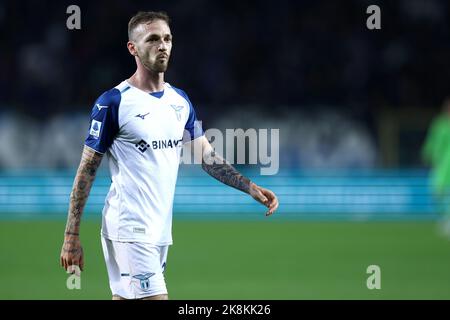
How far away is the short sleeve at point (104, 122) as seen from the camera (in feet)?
20.1

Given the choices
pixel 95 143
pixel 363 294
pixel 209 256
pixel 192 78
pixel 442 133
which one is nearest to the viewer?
pixel 95 143

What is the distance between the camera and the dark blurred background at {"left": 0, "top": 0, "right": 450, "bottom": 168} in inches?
766

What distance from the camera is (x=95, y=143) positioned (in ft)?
20.2

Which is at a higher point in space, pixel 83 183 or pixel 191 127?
pixel 191 127

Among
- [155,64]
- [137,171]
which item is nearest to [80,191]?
[137,171]

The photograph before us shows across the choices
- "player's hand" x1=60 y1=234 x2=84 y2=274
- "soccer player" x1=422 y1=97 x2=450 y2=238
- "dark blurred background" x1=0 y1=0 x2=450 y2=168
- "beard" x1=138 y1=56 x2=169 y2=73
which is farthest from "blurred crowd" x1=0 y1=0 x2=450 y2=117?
"player's hand" x1=60 y1=234 x2=84 y2=274

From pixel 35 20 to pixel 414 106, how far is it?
8.34m

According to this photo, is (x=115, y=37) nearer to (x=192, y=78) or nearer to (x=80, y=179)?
(x=192, y=78)

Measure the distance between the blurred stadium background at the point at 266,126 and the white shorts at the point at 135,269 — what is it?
413 centimetres

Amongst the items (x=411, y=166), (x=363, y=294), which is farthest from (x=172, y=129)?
(x=411, y=166)

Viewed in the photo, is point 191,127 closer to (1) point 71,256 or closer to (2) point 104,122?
(2) point 104,122

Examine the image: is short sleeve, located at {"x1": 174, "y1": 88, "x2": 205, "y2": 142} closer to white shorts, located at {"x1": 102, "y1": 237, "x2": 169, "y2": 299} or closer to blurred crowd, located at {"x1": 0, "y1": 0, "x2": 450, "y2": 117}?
white shorts, located at {"x1": 102, "y1": 237, "x2": 169, "y2": 299}

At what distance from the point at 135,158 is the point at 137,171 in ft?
0.27

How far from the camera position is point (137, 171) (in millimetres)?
6219
